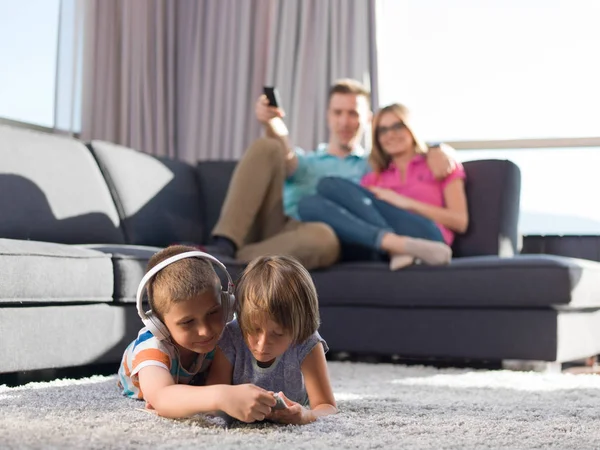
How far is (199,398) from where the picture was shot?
4.62ft

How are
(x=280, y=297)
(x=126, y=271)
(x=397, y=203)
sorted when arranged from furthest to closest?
(x=397, y=203) → (x=126, y=271) → (x=280, y=297)

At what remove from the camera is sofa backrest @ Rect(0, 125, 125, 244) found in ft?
9.08

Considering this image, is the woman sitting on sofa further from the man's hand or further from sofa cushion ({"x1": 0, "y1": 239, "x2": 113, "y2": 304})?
sofa cushion ({"x1": 0, "y1": 239, "x2": 113, "y2": 304})

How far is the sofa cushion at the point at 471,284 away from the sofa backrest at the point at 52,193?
816 mm

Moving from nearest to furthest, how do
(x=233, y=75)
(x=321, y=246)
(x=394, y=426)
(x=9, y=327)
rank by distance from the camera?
(x=394, y=426)
(x=9, y=327)
(x=321, y=246)
(x=233, y=75)

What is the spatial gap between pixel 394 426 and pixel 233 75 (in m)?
3.43

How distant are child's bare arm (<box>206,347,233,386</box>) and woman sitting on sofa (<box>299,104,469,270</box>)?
4.28 feet

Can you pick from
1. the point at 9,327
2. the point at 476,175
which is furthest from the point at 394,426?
the point at 476,175

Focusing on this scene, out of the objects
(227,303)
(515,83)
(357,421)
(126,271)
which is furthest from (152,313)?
(515,83)

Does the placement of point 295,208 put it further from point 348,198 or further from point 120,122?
point 120,122

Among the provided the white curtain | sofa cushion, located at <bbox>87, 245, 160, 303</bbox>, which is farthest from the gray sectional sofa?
the white curtain

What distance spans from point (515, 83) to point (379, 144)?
1323 mm

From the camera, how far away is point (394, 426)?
1.52 meters

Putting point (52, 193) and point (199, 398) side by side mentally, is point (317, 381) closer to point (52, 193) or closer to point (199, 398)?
point (199, 398)
